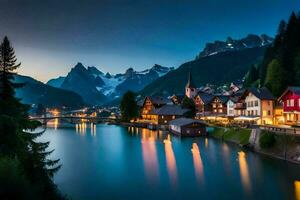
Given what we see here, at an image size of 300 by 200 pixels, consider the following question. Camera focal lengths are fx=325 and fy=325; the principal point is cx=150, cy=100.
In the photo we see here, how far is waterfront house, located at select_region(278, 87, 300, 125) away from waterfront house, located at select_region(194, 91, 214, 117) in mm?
55537

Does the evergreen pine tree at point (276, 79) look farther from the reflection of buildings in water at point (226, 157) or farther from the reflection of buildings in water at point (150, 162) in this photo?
the reflection of buildings in water at point (150, 162)

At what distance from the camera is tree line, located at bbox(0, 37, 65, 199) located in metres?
16.0

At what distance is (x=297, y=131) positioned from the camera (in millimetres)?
49219

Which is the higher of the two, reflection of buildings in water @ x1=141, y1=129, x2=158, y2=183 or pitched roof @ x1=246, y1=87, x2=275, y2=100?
pitched roof @ x1=246, y1=87, x2=275, y2=100

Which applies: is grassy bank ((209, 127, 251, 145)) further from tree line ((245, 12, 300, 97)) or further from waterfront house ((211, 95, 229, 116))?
waterfront house ((211, 95, 229, 116))

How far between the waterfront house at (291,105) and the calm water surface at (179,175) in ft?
54.0

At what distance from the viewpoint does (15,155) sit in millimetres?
20156

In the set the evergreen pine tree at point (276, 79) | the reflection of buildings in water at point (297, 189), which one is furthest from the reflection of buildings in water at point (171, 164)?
the evergreen pine tree at point (276, 79)

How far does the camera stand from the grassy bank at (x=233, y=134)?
67.4 meters

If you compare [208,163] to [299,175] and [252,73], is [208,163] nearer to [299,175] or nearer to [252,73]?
[299,175]

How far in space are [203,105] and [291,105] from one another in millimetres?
64165

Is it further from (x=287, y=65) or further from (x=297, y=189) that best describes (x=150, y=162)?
(x=287, y=65)

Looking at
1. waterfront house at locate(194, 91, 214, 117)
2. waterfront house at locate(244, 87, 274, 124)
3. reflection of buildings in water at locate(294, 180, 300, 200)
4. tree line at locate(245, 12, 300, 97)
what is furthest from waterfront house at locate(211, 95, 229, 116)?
reflection of buildings in water at locate(294, 180, 300, 200)

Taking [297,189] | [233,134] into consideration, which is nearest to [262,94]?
[233,134]
